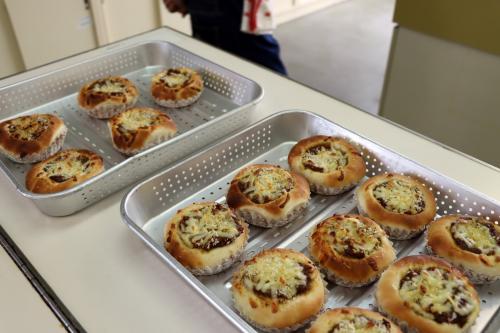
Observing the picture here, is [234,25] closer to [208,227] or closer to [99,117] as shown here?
[99,117]

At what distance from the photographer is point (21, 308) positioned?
0.84 metres

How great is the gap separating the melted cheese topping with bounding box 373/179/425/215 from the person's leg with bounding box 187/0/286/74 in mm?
1235

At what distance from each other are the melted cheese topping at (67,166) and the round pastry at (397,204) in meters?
0.70

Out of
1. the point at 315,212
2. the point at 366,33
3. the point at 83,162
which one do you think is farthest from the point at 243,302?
the point at 366,33

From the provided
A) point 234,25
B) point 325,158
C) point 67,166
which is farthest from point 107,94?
point 234,25

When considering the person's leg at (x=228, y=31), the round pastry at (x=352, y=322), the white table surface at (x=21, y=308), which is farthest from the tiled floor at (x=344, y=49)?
the white table surface at (x=21, y=308)

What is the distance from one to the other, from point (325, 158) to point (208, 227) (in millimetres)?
389

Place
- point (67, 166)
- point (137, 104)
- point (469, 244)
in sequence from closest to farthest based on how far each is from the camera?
point (469, 244) < point (67, 166) < point (137, 104)

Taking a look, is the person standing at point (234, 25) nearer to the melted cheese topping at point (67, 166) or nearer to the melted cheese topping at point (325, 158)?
the melted cheese topping at point (325, 158)

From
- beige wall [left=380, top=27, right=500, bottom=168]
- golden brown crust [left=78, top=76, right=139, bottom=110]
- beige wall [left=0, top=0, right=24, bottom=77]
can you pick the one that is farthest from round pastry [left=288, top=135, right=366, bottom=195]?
beige wall [left=0, top=0, right=24, bottom=77]

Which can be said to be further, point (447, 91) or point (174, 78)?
point (447, 91)

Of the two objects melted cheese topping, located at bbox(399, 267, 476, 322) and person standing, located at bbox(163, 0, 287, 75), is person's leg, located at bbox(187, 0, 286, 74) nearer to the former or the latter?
person standing, located at bbox(163, 0, 287, 75)

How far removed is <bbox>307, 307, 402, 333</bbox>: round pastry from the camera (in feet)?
2.54

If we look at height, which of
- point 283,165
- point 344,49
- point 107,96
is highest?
point 107,96
